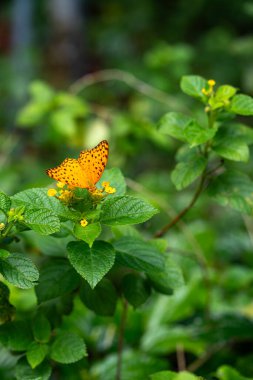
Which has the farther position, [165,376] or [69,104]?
[69,104]

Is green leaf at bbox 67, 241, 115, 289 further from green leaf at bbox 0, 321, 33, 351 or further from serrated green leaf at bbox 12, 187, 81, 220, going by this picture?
green leaf at bbox 0, 321, 33, 351

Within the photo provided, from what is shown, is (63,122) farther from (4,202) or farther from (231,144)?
(4,202)

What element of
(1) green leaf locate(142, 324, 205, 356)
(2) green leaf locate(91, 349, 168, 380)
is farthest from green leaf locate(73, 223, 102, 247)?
(1) green leaf locate(142, 324, 205, 356)

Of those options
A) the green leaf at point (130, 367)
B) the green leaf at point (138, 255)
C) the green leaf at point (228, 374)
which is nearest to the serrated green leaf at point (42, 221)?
the green leaf at point (138, 255)

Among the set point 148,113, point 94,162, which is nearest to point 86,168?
point 94,162

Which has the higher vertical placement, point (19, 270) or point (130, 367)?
point (19, 270)
